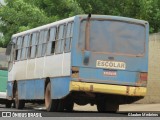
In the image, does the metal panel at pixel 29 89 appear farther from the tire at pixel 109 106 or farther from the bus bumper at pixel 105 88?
the bus bumper at pixel 105 88

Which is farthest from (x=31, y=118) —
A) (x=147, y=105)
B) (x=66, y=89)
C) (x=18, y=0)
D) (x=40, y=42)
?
(x=18, y=0)

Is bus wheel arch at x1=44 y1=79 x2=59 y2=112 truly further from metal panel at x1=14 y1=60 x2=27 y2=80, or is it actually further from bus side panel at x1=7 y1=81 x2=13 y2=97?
bus side panel at x1=7 y1=81 x2=13 y2=97


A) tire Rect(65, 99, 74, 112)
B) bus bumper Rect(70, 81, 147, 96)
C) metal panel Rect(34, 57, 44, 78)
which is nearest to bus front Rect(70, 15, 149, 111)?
bus bumper Rect(70, 81, 147, 96)

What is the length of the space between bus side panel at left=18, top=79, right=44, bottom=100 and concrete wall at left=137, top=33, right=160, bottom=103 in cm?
629

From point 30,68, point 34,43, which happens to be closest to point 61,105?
point 30,68

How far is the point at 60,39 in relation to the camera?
21.0 m

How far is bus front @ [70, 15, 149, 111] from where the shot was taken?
1958cm

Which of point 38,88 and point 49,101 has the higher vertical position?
point 38,88

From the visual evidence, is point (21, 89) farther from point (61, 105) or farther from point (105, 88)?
point (105, 88)

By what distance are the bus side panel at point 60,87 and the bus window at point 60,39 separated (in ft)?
3.12

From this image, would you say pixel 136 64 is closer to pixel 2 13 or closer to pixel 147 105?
pixel 147 105

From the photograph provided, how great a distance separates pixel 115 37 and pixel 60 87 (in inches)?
88.8

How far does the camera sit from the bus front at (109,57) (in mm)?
19578

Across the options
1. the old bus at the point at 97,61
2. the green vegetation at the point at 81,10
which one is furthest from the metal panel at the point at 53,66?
the green vegetation at the point at 81,10
